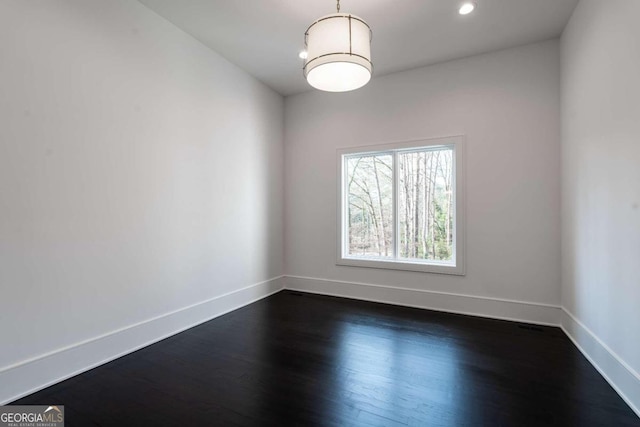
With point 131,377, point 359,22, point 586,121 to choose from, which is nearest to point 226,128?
point 359,22

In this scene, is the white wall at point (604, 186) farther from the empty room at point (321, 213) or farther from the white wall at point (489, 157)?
the white wall at point (489, 157)

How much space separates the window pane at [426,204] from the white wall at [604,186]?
1.15 meters

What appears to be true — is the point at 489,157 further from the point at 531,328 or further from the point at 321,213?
the point at 321,213

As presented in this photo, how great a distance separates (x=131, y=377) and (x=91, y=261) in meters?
0.93

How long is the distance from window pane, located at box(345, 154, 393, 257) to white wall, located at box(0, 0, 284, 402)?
5.24ft

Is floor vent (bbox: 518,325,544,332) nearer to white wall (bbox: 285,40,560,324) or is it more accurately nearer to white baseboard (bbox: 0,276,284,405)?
white wall (bbox: 285,40,560,324)

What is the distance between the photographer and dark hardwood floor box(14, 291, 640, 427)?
1751mm

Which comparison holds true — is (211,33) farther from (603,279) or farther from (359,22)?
(603,279)

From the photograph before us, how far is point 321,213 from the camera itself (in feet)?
14.4

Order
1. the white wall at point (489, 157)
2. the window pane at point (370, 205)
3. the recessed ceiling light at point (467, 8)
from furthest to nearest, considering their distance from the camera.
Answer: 1. the window pane at point (370, 205)
2. the white wall at point (489, 157)
3. the recessed ceiling light at point (467, 8)

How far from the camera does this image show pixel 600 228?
2.27m

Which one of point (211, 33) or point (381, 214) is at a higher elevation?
point (211, 33)

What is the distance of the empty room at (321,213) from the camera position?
75.4 inches

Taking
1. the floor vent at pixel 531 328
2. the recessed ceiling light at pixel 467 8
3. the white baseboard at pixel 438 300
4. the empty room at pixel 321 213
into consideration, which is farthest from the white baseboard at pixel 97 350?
the recessed ceiling light at pixel 467 8
